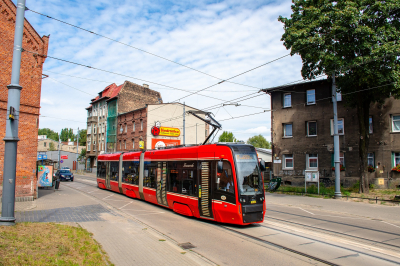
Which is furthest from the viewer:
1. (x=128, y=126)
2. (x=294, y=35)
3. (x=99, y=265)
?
(x=128, y=126)

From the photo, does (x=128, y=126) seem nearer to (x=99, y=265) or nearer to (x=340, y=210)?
(x=340, y=210)

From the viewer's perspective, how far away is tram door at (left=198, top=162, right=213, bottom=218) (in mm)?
10109

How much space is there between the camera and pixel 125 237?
8.08 meters

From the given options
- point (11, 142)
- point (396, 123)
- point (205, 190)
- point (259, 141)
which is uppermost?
point (259, 141)

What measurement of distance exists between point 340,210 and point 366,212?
3.72ft

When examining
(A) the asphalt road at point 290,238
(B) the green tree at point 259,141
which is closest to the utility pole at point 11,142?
(A) the asphalt road at point 290,238

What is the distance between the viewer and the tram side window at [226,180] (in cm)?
930

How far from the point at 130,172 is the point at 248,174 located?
10158mm

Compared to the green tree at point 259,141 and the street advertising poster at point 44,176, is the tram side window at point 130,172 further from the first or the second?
the green tree at point 259,141

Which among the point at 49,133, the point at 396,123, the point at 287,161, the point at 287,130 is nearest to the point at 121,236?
the point at 287,161

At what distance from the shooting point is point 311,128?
26.3 m

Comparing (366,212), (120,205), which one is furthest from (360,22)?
(120,205)

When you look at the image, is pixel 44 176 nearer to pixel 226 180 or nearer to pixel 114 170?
pixel 114 170

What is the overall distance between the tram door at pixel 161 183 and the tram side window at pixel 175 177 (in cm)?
51
